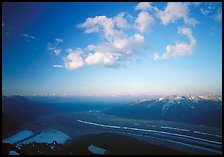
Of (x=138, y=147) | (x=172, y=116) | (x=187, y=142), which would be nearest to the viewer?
(x=138, y=147)

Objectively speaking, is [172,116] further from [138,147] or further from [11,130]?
[11,130]

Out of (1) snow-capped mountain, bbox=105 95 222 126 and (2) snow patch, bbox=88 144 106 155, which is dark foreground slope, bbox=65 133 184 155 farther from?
(1) snow-capped mountain, bbox=105 95 222 126

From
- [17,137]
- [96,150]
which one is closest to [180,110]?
[96,150]

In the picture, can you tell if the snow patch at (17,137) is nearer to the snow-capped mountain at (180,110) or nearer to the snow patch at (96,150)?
the snow patch at (96,150)

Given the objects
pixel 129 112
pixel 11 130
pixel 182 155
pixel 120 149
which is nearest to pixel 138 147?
pixel 120 149

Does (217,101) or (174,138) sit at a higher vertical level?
(217,101)

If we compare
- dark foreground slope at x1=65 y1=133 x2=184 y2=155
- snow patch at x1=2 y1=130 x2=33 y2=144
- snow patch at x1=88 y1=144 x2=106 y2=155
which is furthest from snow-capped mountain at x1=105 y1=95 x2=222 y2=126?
snow patch at x1=2 y1=130 x2=33 y2=144

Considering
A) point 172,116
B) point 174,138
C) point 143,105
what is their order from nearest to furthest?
point 174,138
point 172,116
point 143,105

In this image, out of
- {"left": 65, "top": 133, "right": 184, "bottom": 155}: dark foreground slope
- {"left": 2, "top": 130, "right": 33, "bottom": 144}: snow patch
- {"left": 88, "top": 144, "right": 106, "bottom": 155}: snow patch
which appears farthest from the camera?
{"left": 2, "top": 130, "right": 33, "bottom": 144}: snow patch

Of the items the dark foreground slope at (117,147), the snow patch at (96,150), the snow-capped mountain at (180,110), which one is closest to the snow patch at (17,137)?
the dark foreground slope at (117,147)
